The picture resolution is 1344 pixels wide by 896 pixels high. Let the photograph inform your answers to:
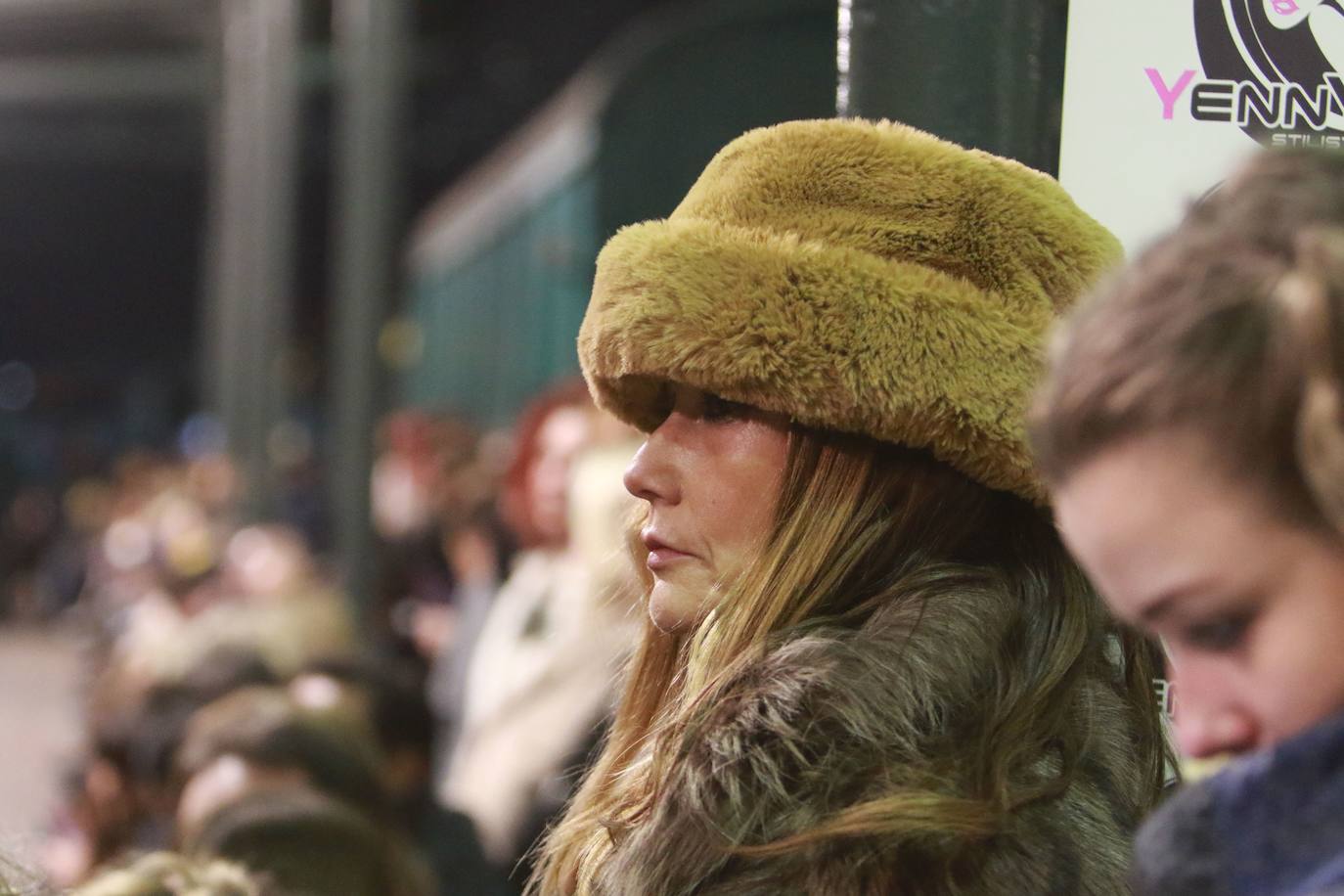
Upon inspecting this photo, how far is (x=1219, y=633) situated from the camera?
83 cm

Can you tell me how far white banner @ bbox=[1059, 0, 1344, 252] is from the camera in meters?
1.66

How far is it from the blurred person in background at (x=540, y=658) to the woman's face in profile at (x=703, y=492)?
133 centimetres

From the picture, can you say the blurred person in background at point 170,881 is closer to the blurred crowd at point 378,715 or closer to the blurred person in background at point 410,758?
the blurred crowd at point 378,715

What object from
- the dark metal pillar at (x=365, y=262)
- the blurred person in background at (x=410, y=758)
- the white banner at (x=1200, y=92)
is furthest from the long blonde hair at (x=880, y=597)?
the dark metal pillar at (x=365, y=262)

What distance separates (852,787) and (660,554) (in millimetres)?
342

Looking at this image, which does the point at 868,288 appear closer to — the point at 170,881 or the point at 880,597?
the point at 880,597

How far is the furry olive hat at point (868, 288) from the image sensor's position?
1436mm

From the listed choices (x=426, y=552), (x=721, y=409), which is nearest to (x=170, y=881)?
(x=721, y=409)

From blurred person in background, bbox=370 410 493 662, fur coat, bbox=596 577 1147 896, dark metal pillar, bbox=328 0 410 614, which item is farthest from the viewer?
blurred person in background, bbox=370 410 493 662

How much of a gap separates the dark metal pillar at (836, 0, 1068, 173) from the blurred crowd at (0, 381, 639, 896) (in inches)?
21.9

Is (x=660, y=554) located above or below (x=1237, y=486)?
below

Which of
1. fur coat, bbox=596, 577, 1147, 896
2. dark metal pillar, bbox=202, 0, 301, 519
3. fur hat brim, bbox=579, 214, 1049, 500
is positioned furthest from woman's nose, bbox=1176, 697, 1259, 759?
dark metal pillar, bbox=202, 0, 301, 519

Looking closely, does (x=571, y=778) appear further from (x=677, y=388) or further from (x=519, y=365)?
(x=519, y=365)

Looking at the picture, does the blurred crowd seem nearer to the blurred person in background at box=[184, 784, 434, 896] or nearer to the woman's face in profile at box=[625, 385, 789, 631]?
the blurred person in background at box=[184, 784, 434, 896]
